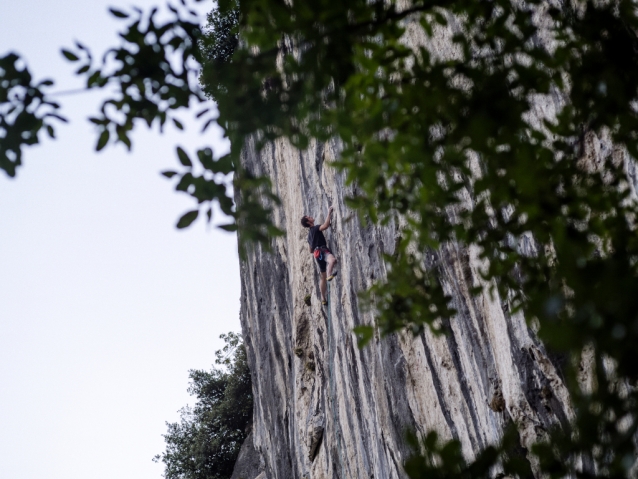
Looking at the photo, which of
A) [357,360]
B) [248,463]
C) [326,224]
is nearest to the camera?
[357,360]

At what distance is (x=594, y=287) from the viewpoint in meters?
1.25

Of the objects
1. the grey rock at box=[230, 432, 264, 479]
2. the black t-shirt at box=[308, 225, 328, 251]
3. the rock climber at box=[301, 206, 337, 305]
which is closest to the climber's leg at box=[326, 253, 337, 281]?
the rock climber at box=[301, 206, 337, 305]

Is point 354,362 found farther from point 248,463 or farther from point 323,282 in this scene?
point 248,463

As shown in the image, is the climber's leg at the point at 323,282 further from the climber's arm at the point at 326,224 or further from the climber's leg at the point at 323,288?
the climber's arm at the point at 326,224

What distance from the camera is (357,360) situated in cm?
1051

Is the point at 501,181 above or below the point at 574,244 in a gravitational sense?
above

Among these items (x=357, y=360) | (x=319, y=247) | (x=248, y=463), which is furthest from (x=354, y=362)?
(x=248, y=463)

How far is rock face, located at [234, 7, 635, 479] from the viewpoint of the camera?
6062 mm

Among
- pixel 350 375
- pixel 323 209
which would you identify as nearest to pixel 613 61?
pixel 350 375

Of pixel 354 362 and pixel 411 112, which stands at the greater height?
pixel 354 362

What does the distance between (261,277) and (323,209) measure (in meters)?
5.17

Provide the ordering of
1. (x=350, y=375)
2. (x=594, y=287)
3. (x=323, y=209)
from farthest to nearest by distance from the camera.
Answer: (x=323, y=209)
(x=350, y=375)
(x=594, y=287)

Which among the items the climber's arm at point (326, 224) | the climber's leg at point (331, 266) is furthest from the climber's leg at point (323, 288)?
the climber's arm at point (326, 224)

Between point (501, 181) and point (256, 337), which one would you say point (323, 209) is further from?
point (501, 181)
